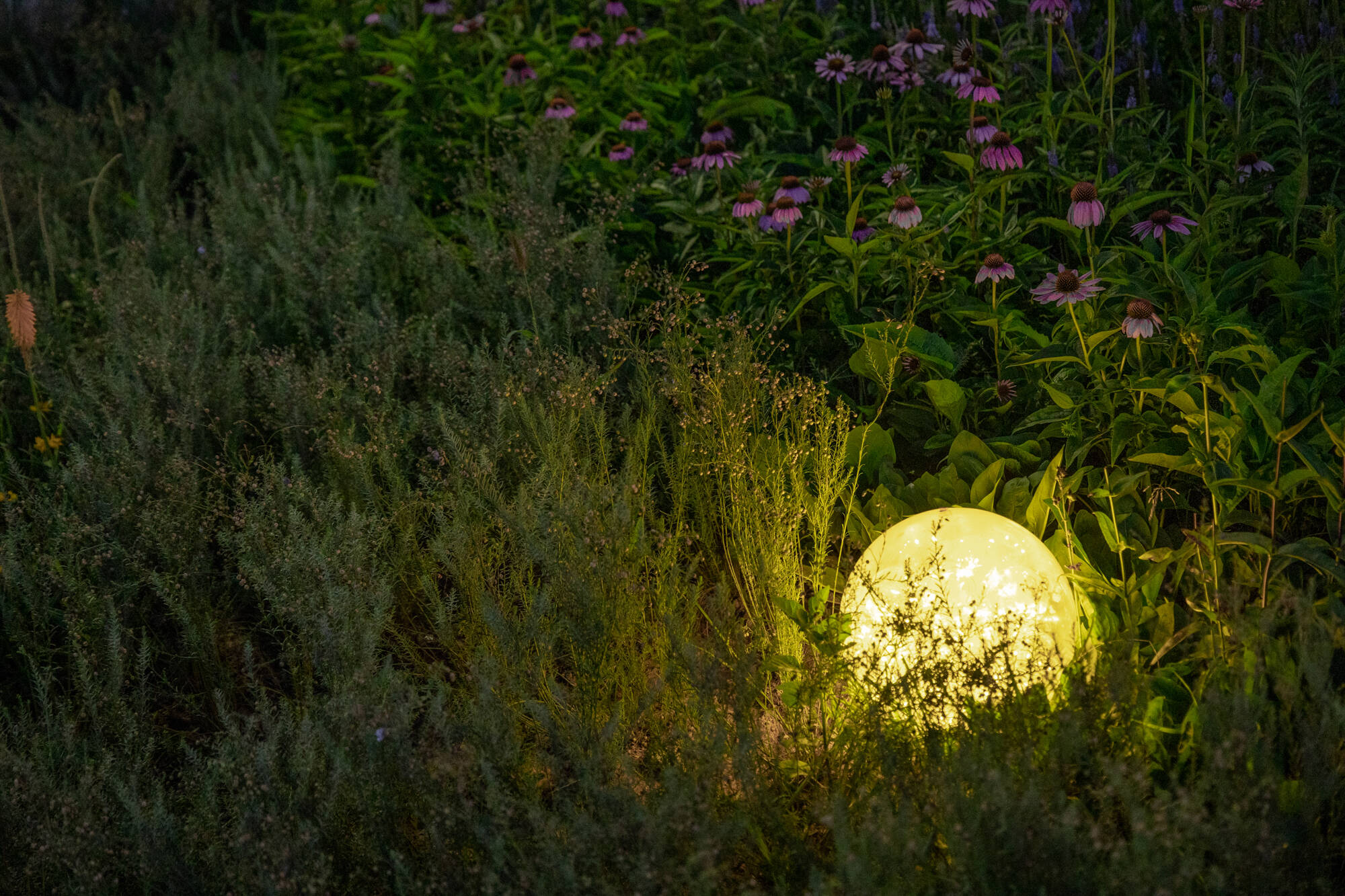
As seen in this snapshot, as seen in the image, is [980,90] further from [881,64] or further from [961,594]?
[961,594]

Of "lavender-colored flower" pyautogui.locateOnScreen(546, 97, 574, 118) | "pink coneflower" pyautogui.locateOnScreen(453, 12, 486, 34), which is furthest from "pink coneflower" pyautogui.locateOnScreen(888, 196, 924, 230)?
"pink coneflower" pyautogui.locateOnScreen(453, 12, 486, 34)

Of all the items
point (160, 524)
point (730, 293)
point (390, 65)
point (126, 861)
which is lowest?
point (126, 861)

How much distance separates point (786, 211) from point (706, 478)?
0.74m

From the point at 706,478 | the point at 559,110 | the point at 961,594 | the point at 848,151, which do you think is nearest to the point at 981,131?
the point at 848,151

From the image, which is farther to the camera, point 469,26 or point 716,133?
point 469,26

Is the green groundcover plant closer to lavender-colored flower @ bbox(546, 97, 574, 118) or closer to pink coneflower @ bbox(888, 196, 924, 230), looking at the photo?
pink coneflower @ bbox(888, 196, 924, 230)

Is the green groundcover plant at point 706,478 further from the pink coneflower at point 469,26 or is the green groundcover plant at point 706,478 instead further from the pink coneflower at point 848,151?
the pink coneflower at point 469,26

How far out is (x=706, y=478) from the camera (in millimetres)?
2883

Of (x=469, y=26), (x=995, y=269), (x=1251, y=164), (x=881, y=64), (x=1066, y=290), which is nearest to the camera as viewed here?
(x=1066, y=290)

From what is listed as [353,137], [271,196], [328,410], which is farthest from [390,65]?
[328,410]

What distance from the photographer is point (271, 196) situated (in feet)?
14.5

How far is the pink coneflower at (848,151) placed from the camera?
3156 millimetres

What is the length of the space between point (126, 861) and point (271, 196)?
2.96 m

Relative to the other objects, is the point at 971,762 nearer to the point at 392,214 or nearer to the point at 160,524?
the point at 160,524
